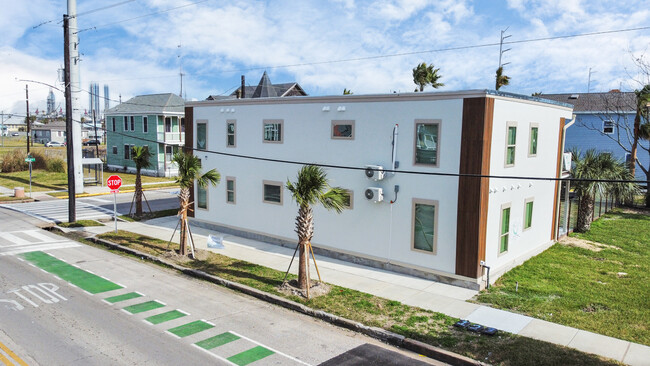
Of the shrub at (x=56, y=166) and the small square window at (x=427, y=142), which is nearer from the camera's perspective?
the small square window at (x=427, y=142)

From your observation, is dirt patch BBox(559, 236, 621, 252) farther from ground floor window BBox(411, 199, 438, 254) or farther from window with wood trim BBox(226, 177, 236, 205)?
window with wood trim BBox(226, 177, 236, 205)

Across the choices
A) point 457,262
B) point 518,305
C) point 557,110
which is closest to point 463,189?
point 457,262

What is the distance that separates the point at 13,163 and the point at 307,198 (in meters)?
44.7

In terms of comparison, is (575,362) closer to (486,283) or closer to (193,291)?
(486,283)

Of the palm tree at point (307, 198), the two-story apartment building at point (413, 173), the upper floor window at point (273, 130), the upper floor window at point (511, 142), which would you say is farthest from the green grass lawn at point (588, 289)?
the upper floor window at point (273, 130)

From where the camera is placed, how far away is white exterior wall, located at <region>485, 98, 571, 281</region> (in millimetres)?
14633

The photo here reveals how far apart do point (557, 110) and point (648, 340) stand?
1111 cm

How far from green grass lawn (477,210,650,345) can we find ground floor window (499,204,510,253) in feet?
3.05

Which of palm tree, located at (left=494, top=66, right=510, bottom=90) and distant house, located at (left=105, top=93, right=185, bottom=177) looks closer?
palm tree, located at (left=494, top=66, right=510, bottom=90)

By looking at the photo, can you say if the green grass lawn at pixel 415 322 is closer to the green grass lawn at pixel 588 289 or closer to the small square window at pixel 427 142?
the green grass lawn at pixel 588 289

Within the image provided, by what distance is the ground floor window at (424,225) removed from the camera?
14.9 meters

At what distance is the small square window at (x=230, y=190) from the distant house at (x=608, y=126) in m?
27.0

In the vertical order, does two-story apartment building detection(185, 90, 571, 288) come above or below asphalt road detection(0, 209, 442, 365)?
above

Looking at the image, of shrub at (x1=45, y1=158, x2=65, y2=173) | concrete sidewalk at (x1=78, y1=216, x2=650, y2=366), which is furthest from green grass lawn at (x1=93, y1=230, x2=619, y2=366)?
shrub at (x1=45, y1=158, x2=65, y2=173)
